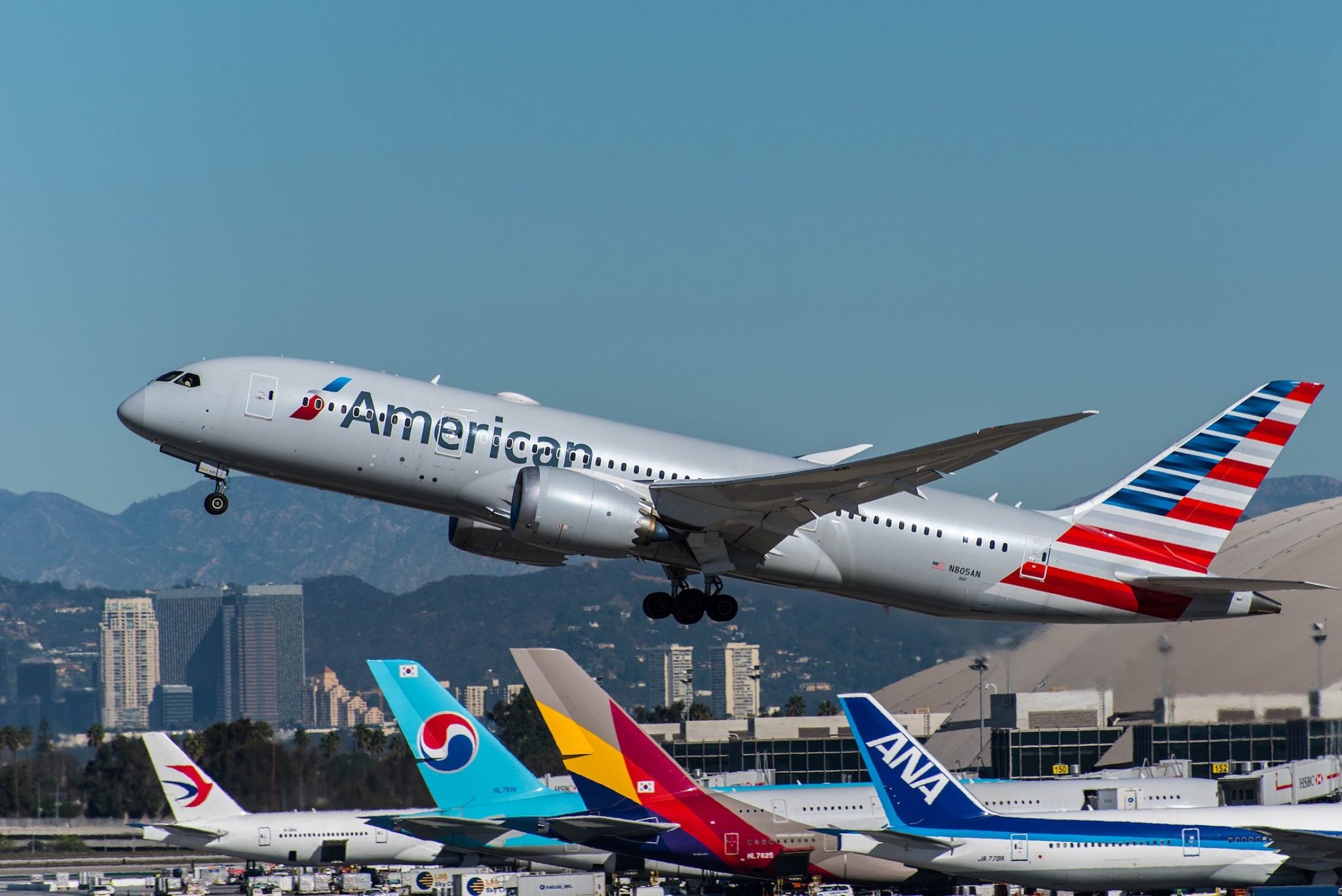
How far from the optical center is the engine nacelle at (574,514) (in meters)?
35.0

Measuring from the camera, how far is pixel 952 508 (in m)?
38.2

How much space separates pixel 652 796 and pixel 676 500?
14.1 m

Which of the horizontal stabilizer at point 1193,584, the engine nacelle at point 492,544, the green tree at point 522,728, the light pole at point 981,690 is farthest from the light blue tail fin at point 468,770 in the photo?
the green tree at point 522,728

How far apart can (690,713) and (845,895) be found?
98.1 meters

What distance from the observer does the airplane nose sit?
120 feet

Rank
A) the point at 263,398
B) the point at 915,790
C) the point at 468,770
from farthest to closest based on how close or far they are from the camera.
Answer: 1. the point at 468,770
2. the point at 915,790
3. the point at 263,398

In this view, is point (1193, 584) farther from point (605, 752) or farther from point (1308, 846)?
point (605, 752)

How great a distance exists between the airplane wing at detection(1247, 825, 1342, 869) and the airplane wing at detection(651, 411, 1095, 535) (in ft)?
51.9

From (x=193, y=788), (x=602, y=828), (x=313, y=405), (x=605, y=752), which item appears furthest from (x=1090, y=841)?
(x=193, y=788)

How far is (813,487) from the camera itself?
115 ft

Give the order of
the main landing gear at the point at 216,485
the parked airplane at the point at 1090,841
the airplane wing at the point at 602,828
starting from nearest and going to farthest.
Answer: the main landing gear at the point at 216,485 → the parked airplane at the point at 1090,841 → the airplane wing at the point at 602,828

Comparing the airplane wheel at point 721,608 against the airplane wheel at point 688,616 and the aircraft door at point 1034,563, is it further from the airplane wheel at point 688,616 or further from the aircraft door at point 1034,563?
the aircraft door at point 1034,563

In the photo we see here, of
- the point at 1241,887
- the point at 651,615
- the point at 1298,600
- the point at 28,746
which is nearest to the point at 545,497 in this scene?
the point at 651,615

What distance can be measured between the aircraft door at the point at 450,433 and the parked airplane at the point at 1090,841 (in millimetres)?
15476
